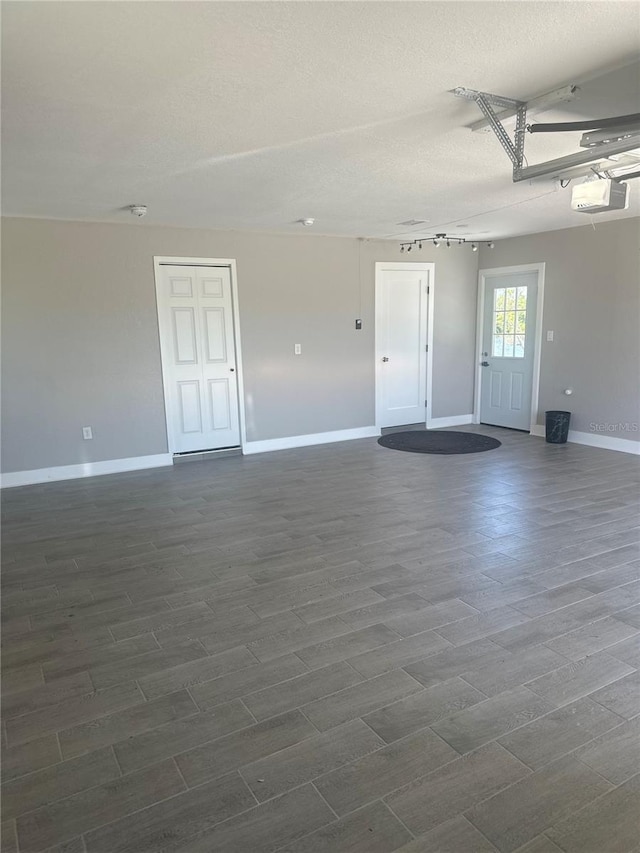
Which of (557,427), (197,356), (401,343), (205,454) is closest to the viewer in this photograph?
(197,356)

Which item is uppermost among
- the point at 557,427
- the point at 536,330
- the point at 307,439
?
the point at 536,330

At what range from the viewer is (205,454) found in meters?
6.23

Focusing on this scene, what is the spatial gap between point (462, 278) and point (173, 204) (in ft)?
14.5

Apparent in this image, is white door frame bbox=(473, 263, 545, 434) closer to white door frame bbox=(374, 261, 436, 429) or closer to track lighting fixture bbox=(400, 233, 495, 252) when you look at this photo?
track lighting fixture bbox=(400, 233, 495, 252)

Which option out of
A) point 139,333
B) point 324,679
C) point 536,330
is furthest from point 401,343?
point 324,679

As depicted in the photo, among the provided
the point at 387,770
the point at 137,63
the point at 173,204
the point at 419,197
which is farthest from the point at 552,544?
the point at 173,204

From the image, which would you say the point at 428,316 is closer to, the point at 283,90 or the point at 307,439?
the point at 307,439

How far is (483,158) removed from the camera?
3.50 m

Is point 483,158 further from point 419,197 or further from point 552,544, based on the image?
point 552,544

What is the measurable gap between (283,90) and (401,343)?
16.6 feet

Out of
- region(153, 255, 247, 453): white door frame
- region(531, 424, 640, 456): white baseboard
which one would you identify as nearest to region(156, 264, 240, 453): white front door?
region(153, 255, 247, 453): white door frame

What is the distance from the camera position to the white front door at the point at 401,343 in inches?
279

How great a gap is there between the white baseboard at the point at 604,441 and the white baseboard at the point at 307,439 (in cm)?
243

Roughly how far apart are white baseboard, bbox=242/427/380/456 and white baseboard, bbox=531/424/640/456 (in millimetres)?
2429
